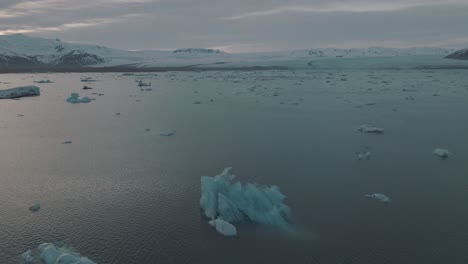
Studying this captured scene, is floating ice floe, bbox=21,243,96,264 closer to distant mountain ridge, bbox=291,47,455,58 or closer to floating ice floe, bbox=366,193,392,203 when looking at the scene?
floating ice floe, bbox=366,193,392,203

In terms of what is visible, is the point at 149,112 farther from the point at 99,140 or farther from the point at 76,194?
the point at 76,194

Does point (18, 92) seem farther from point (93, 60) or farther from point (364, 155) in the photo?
point (93, 60)

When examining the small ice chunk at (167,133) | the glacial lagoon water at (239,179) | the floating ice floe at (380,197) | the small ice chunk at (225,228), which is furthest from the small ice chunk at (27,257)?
the small ice chunk at (167,133)

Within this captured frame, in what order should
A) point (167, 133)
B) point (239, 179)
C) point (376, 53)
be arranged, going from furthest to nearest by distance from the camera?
point (376, 53), point (167, 133), point (239, 179)

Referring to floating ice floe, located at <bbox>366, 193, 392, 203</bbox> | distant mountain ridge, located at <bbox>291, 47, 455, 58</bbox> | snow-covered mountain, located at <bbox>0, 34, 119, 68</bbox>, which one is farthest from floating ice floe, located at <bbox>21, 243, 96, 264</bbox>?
distant mountain ridge, located at <bbox>291, 47, 455, 58</bbox>

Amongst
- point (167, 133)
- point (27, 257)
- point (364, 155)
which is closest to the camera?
A: point (27, 257)

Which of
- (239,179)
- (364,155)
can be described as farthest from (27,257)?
(364,155)
